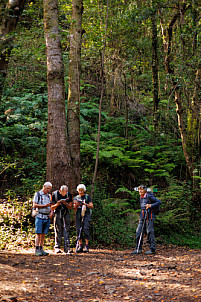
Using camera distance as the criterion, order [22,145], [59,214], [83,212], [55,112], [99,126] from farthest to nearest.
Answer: [22,145] < [99,126] < [55,112] < [83,212] < [59,214]

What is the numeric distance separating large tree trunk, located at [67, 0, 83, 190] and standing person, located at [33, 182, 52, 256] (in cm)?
209

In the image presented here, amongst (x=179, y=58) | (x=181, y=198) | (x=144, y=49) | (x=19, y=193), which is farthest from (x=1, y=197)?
(x=144, y=49)

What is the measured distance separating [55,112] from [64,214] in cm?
316

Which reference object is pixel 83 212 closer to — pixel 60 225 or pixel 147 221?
pixel 60 225

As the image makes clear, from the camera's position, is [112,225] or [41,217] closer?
[41,217]

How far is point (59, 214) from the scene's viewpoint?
805 cm

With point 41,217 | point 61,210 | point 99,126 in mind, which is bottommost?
point 41,217

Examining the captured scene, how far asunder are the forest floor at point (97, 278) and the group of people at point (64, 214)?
1.49 ft

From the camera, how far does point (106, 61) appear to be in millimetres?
18016

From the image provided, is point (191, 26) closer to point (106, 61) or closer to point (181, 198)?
point (106, 61)

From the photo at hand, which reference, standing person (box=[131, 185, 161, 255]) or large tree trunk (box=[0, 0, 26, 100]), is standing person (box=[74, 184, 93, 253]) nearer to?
standing person (box=[131, 185, 161, 255])

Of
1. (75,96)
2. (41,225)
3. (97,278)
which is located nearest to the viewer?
(97,278)

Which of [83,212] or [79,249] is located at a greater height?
[83,212]

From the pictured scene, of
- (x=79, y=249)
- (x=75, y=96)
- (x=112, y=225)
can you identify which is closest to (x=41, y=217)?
(x=79, y=249)
